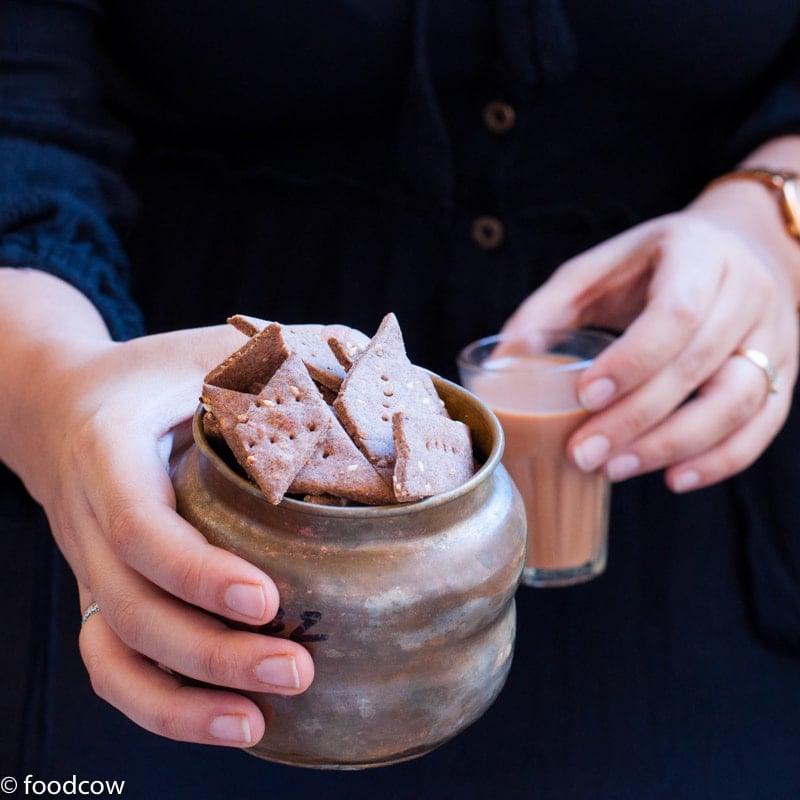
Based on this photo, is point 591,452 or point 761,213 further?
point 761,213

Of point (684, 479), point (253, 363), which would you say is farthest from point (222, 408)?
point (684, 479)

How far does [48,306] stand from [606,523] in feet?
2.21

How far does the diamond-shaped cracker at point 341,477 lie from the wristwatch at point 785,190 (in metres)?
0.78

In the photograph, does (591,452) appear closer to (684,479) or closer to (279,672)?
(684,479)

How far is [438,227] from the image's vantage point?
3.86 feet

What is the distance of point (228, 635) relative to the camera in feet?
1.83

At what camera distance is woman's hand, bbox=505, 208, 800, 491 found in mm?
956

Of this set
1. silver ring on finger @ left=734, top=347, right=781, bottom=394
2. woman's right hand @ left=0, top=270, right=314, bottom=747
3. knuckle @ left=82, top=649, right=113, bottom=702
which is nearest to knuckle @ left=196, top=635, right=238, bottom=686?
woman's right hand @ left=0, top=270, right=314, bottom=747

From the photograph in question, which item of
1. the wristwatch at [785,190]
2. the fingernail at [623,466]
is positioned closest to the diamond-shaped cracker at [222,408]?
the fingernail at [623,466]

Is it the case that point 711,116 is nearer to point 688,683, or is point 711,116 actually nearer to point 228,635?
point 688,683

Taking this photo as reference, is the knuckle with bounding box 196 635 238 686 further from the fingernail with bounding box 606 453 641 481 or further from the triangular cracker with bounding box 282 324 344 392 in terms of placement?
the fingernail with bounding box 606 453 641 481

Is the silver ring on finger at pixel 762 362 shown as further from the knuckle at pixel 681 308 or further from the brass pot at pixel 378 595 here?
the brass pot at pixel 378 595

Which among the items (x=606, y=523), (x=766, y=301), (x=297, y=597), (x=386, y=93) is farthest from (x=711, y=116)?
(x=297, y=597)

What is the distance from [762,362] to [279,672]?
2.33 feet
